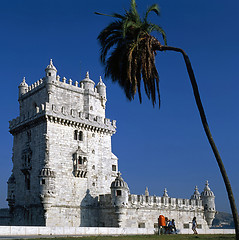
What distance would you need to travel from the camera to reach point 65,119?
44.8 metres

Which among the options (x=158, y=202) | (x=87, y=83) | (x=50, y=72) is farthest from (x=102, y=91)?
(x=158, y=202)

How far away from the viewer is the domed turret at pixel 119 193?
4300cm

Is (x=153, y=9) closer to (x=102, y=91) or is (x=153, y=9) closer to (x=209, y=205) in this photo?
(x=102, y=91)

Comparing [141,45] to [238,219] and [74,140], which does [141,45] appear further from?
[74,140]

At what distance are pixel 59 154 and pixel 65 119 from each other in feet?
14.2

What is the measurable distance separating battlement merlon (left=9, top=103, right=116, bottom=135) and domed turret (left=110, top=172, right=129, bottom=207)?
27.1ft

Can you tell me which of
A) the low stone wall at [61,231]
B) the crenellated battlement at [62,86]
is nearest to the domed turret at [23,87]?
the crenellated battlement at [62,86]

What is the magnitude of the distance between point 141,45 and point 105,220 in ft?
93.3

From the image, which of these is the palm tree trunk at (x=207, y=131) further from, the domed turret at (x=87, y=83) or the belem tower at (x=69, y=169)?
the domed turret at (x=87, y=83)

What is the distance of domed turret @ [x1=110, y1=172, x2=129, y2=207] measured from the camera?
43.0 meters

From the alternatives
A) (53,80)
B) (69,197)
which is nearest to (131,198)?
(69,197)

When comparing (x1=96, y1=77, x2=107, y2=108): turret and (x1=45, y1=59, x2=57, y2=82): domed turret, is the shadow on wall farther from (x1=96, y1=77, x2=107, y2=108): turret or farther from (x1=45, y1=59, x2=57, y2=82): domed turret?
(x1=45, y1=59, x2=57, y2=82): domed turret

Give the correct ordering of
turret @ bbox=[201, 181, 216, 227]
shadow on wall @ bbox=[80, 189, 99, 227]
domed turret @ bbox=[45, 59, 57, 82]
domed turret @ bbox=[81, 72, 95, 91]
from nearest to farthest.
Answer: shadow on wall @ bbox=[80, 189, 99, 227] → domed turret @ bbox=[45, 59, 57, 82] → domed turret @ bbox=[81, 72, 95, 91] → turret @ bbox=[201, 181, 216, 227]

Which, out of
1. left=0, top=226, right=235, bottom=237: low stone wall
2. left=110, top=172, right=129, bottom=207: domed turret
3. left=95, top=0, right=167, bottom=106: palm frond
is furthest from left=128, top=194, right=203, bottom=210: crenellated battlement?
left=95, top=0, right=167, bottom=106: palm frond
